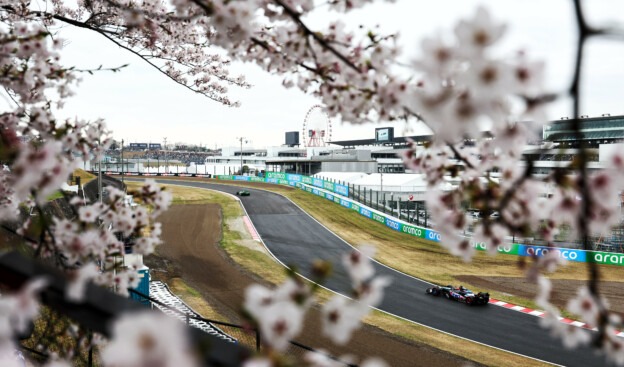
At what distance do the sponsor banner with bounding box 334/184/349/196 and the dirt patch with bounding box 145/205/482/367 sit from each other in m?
14.4

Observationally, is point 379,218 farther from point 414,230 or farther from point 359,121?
point 359,121

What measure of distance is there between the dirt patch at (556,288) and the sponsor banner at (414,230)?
882 cm

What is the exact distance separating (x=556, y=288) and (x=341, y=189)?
28.8 meters

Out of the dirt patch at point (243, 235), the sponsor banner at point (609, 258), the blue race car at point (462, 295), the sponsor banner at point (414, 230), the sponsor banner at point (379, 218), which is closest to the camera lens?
the blue race car at point (462, 295)

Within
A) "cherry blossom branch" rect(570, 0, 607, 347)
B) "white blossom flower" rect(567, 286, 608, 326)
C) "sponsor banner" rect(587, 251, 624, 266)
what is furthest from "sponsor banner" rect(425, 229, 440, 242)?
"cherry blossom branch" rect(570, 0, 607, 347)

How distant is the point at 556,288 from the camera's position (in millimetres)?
24297

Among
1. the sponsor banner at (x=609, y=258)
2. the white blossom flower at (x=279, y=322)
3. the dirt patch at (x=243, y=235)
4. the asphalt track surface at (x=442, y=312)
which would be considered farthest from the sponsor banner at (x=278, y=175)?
the white blossom flower at (x=279, y=322)

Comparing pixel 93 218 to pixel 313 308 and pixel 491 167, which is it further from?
pixel 313 308

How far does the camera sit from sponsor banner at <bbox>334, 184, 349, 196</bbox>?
4984cm

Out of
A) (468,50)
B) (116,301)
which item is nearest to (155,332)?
(116,301)

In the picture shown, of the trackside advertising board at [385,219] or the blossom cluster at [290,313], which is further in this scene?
the trackside advertising board at [385,219]

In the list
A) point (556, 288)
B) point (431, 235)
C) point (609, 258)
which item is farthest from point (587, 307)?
point (431, 235)

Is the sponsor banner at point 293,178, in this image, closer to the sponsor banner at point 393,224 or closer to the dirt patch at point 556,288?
the sponsor banner at point 393,224

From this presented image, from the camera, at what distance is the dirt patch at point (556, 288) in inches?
872
